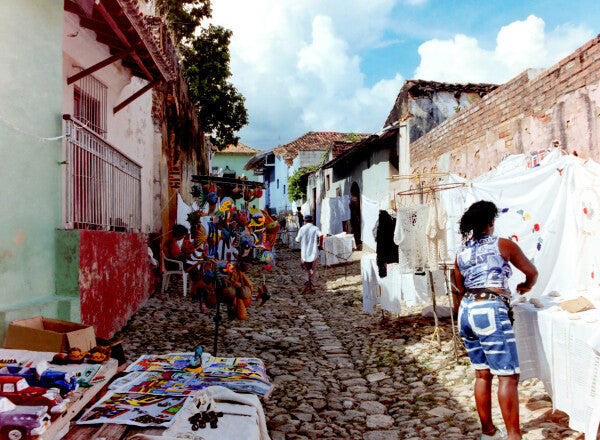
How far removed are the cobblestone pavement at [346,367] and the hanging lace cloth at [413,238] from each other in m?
1.14

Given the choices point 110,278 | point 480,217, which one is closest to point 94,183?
point 110,278

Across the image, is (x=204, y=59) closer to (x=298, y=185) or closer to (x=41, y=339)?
(x=298, y=185)

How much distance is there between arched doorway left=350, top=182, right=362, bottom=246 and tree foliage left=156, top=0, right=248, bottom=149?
295 inches

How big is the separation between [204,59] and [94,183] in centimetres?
1661

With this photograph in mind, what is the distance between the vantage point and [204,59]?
2133 centimetres

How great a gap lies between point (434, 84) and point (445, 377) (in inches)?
404

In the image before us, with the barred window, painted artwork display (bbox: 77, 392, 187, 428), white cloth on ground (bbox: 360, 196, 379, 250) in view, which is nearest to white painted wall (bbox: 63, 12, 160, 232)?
the barred window

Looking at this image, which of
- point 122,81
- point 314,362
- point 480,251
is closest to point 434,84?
point 122,81

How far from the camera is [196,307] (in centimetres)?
941

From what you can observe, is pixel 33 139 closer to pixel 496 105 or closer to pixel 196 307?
pixel 196 307

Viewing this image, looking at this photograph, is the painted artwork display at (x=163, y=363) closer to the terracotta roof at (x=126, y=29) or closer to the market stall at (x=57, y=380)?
the market stall at (x=57, y=380)

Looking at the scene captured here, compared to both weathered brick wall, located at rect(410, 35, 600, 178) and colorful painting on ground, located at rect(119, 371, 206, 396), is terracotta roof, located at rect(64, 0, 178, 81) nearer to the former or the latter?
colorful painting on ground, located at rect(119, 371, 206, 396)

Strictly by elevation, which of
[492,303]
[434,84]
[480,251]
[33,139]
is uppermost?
[434,84]

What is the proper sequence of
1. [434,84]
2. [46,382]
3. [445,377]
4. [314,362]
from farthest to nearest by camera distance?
[434,84] < [314,362] < [445,377] < [46,382]
